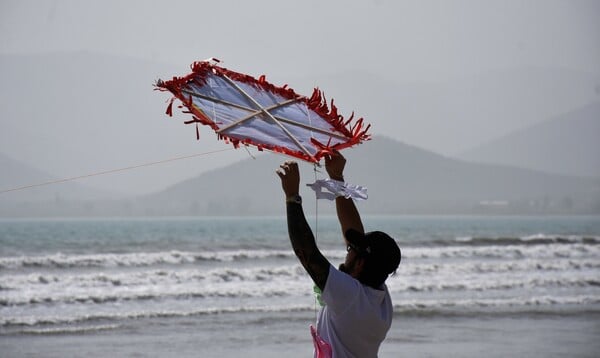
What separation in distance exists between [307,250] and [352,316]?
30 cm

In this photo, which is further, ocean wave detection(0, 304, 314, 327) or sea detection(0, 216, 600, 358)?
ocean wave detection(0, 304, 314, 327)

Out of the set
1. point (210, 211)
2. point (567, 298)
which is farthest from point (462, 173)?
point (567, 298)

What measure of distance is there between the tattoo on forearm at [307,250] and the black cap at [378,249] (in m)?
0.24

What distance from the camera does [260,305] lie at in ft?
40.4

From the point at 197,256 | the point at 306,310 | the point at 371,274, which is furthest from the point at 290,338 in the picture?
the point at 197,256

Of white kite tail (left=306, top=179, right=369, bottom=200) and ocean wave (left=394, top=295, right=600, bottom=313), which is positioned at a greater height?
white kite tail (left=306, top=179, right=369, bottom=200)

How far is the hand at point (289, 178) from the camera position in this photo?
2.81 metres

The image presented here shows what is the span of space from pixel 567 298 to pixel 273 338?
18.3 feet

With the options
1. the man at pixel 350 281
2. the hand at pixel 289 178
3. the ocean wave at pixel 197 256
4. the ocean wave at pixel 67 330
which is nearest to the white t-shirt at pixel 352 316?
the man at pixel 350 281

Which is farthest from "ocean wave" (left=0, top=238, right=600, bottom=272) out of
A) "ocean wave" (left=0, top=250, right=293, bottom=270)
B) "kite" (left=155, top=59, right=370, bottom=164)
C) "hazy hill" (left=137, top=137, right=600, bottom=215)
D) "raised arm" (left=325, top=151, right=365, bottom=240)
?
"hazy hill" (left=137, top=137, right=600, bottom=215)

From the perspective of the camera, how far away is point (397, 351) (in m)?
8.64

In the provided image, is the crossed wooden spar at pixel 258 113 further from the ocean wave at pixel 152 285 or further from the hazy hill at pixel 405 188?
the hazy hill at pixel 405 188

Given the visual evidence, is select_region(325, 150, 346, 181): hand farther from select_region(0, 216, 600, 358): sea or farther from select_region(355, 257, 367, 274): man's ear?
select_region(0, 216, 600, 358): sea

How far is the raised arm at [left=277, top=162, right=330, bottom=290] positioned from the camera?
2748mm
